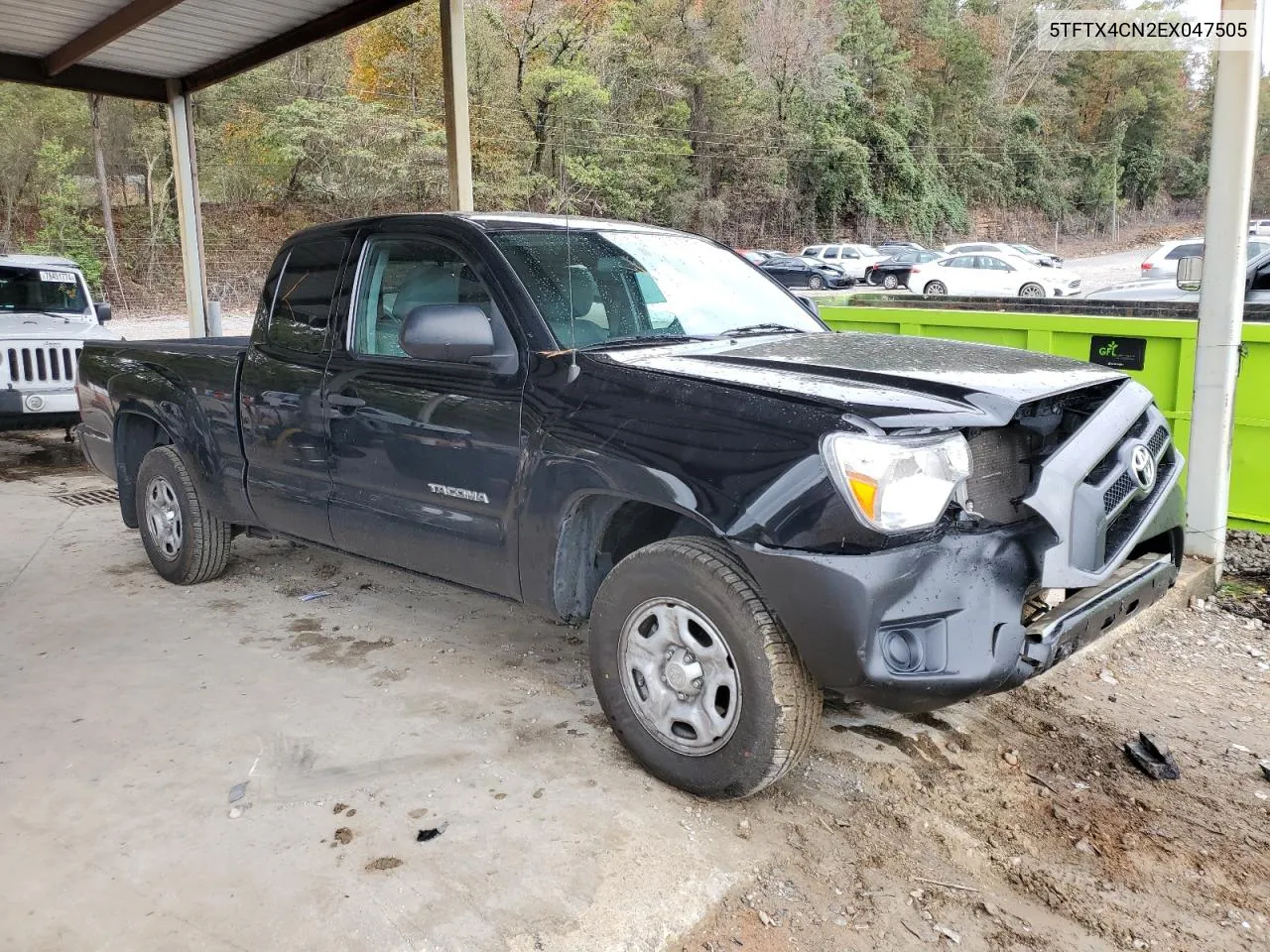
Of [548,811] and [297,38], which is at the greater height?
[297,38]

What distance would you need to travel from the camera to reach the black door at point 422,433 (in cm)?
353

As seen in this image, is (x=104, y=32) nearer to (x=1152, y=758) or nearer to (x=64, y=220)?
(x=1152, y=758)

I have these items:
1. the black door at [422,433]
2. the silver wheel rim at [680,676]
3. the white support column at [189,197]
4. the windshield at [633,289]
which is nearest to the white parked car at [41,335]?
the white support column at [189,197]

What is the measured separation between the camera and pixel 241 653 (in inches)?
175

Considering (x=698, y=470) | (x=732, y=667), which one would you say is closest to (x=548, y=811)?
(x=732, y=667)

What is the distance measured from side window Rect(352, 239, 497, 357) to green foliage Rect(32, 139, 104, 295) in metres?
32.1

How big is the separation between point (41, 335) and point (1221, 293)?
9558 mm

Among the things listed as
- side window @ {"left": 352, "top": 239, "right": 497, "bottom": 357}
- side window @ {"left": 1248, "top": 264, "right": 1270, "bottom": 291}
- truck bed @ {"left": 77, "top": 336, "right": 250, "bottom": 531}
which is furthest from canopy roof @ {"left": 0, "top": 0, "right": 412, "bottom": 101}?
side window @ {"left": 1248, "top": 264, "right": 1270, "bottom": 291}

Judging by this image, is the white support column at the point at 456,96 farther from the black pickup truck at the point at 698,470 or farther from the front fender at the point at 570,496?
the front fender at the point at 570,496

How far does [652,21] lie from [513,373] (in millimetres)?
36846

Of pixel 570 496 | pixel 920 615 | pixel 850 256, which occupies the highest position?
pixel 850 256

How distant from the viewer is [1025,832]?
2.96m

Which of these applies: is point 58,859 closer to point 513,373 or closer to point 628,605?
point 628,605

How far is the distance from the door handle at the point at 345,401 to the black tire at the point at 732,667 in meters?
1.50
